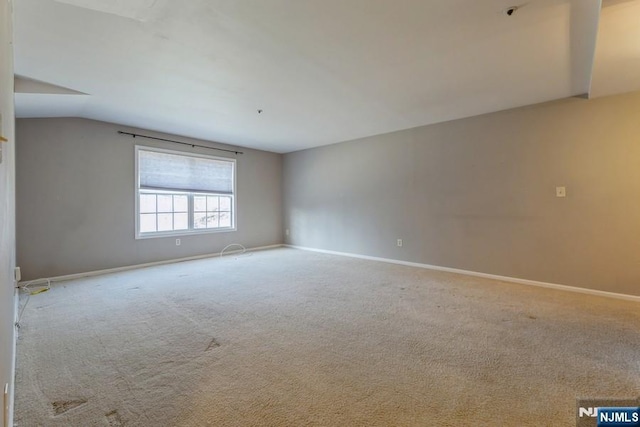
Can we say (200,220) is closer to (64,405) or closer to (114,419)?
(64,405)

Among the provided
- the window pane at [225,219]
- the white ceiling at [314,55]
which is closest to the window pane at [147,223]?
the window pane at [225,219]

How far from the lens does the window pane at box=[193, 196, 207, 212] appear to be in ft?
17.8

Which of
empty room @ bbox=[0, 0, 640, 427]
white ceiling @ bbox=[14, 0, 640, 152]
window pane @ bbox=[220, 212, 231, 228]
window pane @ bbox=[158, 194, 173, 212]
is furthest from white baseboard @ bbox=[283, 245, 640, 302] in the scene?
window pane @ bbox=[158, 194, 173, 212]

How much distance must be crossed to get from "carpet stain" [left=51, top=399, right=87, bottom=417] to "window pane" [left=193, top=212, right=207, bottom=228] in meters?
4.14

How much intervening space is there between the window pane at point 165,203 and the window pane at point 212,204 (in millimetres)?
741

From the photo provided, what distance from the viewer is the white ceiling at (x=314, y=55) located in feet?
6.18

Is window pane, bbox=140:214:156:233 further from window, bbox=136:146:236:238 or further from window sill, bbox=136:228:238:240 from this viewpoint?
window sill, bbox=136:228:238:240

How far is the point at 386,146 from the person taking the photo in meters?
5.07

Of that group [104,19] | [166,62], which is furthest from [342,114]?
[104,19]

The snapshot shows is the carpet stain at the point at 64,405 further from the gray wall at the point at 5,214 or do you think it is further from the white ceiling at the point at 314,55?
the white ceiling at the point at 314,55

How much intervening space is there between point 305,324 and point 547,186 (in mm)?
3527

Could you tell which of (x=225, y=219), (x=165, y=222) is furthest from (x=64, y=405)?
(x=225, y=219)

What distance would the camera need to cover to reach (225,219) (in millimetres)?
5926

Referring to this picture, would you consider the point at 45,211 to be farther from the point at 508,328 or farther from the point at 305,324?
the point at 508,328
